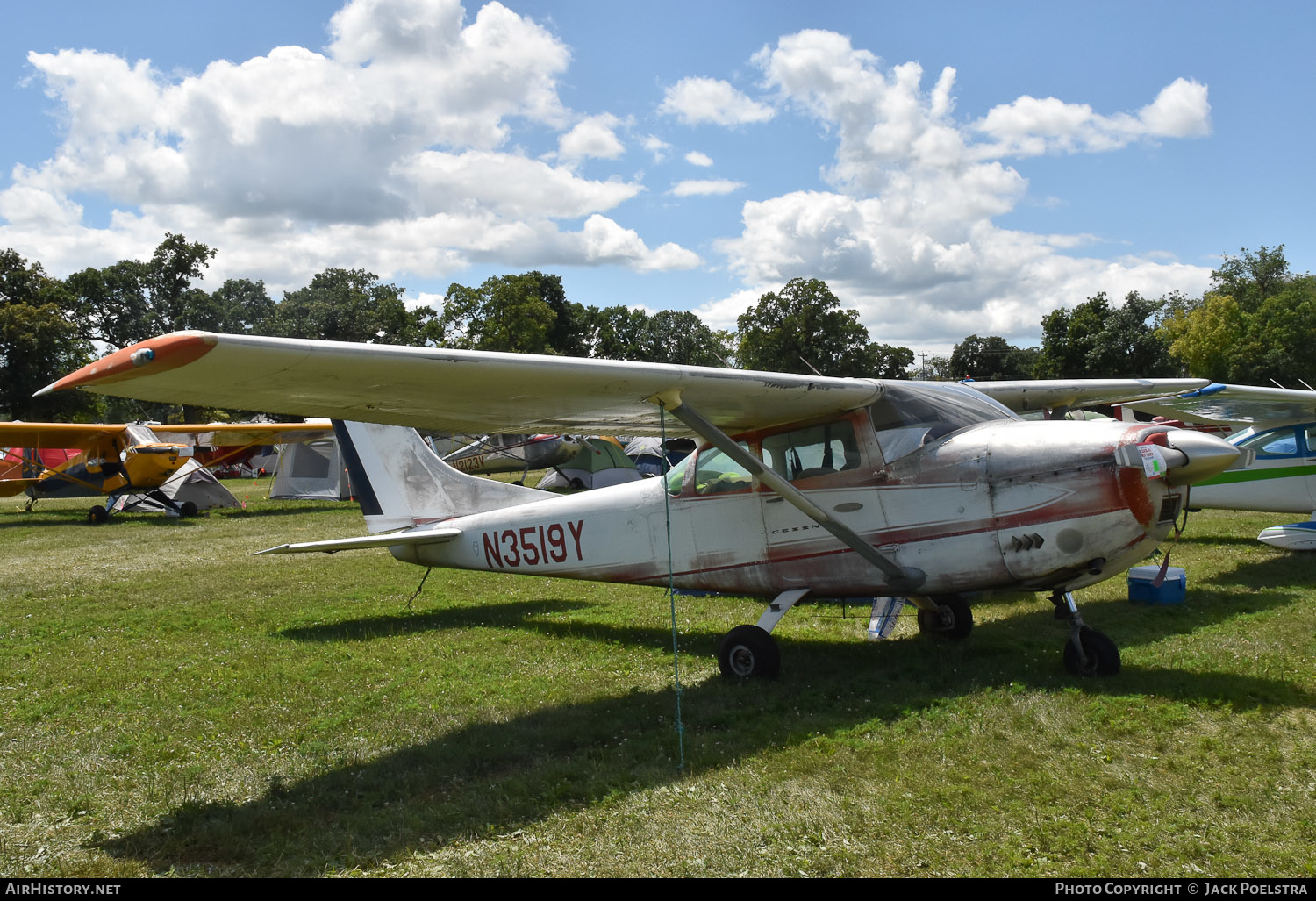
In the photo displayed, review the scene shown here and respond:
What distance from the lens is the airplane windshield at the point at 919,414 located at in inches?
243

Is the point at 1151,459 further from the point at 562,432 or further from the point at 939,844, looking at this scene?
the point at 562,432

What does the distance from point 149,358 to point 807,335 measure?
5868 centimetres

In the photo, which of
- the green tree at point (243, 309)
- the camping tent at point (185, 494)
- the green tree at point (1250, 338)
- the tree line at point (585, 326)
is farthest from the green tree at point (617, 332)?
the camping tent at point (185, 494)

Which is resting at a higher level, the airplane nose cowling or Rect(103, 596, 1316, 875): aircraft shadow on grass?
the airplane nose cowling

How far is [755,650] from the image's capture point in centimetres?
620

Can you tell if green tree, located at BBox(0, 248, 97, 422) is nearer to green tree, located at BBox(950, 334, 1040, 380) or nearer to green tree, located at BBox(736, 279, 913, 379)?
green tree, located at BBox(736, 279, 913, 379)

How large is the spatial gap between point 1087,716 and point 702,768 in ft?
7.96

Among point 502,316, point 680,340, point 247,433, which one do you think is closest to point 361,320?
point 502,316

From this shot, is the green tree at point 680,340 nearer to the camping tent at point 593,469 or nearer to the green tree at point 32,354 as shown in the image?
the green tree at point 32,354

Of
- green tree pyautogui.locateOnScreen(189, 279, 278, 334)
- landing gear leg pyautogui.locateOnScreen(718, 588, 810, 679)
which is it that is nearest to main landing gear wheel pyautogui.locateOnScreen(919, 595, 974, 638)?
landing gear leg pyautogui.locateOnScreen(718, 588, 810, 679)

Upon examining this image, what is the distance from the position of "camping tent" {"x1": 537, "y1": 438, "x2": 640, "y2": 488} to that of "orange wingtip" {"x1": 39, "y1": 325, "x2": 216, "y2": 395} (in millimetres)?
22425

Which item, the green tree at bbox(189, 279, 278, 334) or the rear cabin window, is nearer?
the rear cabin window

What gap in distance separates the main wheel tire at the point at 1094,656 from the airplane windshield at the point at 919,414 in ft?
5.68

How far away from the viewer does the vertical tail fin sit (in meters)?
9.13
